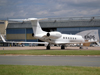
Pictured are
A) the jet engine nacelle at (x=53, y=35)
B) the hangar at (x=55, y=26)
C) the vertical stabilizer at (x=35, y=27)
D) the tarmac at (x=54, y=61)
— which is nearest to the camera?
the tarmac at (x=54, y=61)

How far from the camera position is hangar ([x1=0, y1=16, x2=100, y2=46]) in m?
68.8

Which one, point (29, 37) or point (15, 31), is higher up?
point (15, 31)

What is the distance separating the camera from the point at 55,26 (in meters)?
71.7

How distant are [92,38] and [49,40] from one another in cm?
3347

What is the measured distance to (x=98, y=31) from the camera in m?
69.0

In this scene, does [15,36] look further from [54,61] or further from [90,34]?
[54,61]

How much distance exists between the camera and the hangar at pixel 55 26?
68750 mm

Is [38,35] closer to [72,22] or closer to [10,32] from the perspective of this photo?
[72,22]

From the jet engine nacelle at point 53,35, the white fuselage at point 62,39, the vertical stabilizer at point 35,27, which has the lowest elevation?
the white fuselage at point 62,39

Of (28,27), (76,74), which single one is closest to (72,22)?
(28,27)

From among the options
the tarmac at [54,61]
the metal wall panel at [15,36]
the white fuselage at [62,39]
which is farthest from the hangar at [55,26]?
the tarmac at [54,61]

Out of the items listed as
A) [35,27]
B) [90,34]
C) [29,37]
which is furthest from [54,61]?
[29,37]

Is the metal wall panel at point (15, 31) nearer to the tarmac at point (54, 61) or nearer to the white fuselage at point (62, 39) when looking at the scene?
the white fuselage at point (62, 39)

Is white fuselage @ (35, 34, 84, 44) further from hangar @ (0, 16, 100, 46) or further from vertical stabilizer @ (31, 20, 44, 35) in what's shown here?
hangar @ (0, 16, 100, 46)
